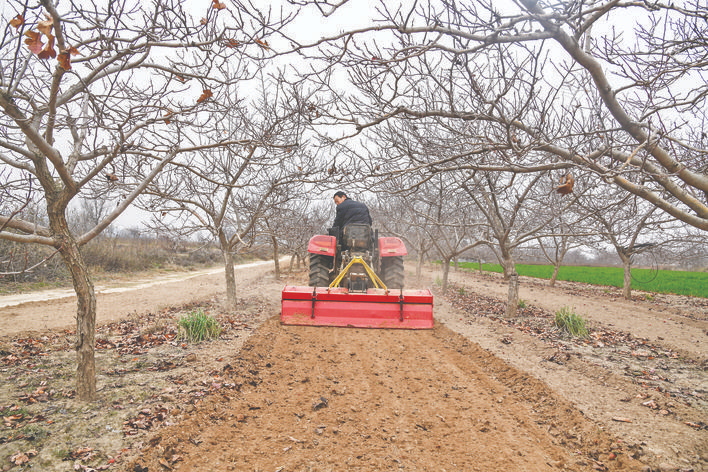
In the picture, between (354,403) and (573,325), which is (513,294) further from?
(354,403)

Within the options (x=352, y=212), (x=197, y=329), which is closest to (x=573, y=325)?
(x=352, y=212)

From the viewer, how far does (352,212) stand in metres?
8.45

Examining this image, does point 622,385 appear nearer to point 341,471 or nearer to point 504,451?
point 504,451

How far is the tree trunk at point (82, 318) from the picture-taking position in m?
3.29

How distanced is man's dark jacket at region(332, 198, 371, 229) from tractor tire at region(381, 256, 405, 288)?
1.18 m

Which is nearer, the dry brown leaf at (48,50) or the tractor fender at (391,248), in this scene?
the dry brown leaf at (48,50)

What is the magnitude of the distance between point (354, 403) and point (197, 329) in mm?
3425

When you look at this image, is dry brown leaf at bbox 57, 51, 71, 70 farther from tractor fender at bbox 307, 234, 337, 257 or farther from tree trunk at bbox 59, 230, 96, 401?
tractor fender at bbox 307, 234, 337, 257

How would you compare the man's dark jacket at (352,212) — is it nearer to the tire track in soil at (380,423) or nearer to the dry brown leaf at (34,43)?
the tire track in soil at (380,423)

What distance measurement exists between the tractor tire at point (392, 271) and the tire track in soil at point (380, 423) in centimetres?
333

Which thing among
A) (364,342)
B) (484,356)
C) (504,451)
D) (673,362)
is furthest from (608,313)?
(504,451)

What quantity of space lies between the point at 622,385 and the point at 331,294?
4.47 m

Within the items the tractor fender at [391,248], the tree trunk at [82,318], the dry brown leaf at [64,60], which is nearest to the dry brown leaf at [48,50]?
the dry brown leaf at [64,60]

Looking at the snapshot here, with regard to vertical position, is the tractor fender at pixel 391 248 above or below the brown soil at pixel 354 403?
above
